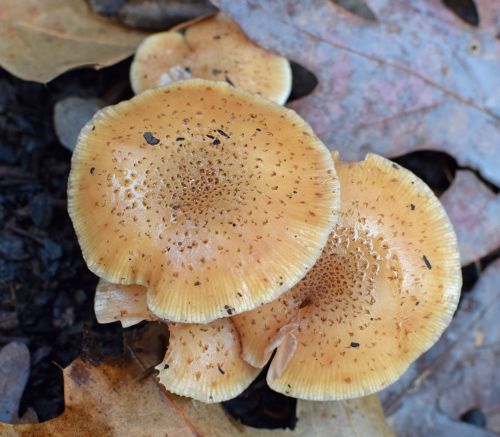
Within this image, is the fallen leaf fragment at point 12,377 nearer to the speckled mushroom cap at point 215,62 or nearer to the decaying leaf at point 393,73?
the speckled mushroom cap at point 215,62

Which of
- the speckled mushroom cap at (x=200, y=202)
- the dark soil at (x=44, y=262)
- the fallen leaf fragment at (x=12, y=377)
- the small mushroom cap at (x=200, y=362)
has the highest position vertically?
the speckled mushroom cap at (x=200, y=202)

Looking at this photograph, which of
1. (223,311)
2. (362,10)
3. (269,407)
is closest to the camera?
(223,311)

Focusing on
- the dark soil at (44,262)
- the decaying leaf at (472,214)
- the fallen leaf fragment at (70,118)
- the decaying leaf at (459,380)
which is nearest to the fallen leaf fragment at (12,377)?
the dark soil at (44,262)

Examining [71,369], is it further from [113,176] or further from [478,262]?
[478,262]

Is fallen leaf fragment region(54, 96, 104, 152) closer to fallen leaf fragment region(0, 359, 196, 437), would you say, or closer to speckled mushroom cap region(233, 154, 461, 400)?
fallen leaf fragment region(0, 359, 196, 437)

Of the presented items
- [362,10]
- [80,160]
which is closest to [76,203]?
[80,160]

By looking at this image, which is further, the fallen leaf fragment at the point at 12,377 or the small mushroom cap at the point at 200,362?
the fallen leaf fragment at the point at 12,377
